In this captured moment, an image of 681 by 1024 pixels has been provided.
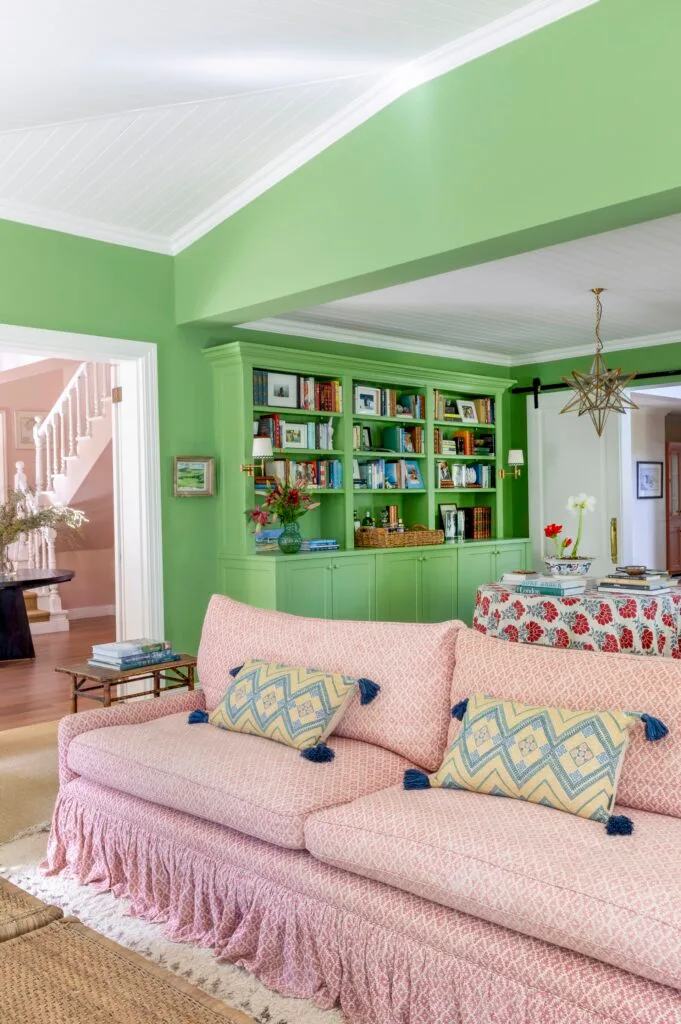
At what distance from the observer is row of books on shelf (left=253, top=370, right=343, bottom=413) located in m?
6.15

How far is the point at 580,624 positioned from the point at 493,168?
2.26 m

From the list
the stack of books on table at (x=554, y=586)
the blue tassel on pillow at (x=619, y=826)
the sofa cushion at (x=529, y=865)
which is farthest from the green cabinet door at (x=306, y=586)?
the blue tassel on pillow at (x=619, y=826)

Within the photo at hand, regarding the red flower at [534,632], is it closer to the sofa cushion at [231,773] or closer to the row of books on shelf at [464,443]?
the sofa cushion at [231,773]

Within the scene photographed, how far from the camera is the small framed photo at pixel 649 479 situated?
10.9 meters

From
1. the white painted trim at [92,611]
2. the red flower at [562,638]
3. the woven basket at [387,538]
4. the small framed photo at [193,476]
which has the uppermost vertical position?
the small framed photo at [193,476]

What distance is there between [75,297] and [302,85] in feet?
6.12

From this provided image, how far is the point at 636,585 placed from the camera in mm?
4848

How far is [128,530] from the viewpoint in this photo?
227 inches

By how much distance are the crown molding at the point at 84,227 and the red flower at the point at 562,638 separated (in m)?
3.33

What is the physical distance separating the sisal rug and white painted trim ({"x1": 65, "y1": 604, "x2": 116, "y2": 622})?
16.7ft

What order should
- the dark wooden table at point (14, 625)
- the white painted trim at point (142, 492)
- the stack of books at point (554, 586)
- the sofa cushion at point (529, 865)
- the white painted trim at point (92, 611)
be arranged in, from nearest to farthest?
the sofa cushion at point (529, 865) → the stack of books at point (554, 586) → the white painted trim at point (142, 492) → the dark wooden table at point (14, 625) → the white painted trim at point (92, 611)

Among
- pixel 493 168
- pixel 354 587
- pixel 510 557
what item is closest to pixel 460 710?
pixel 493 168

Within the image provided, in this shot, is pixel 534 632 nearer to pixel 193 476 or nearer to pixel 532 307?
pixel 193 476

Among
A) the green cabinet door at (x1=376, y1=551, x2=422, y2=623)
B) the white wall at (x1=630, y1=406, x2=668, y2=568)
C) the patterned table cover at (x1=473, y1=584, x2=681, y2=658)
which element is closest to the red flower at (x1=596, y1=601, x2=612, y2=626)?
the patterned table cover at (x1=473, y1=584, x2=681, y2=658)
